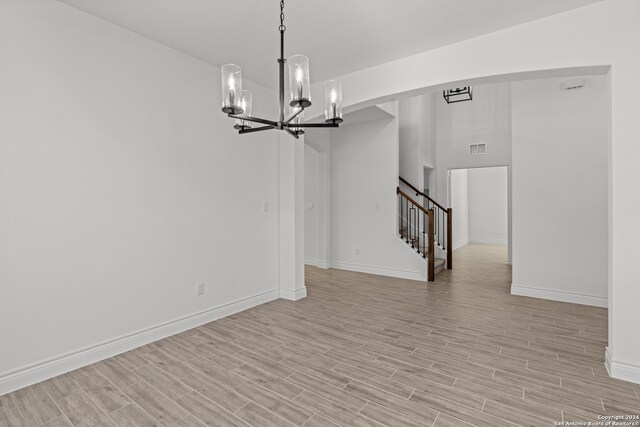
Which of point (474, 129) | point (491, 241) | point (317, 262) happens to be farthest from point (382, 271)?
point (491, 241)

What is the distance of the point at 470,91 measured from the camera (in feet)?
23.2

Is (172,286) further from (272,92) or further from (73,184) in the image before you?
(272,92)

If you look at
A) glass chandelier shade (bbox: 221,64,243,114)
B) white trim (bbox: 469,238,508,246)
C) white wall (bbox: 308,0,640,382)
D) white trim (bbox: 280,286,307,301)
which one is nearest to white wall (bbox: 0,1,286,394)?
white trim (bbox: 280,286,307,301)

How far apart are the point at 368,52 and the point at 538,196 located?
10.3ft

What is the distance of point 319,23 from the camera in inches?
107

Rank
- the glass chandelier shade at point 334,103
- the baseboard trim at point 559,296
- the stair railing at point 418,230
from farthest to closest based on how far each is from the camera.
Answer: the stair railing at point 418,230 → the baseboard trim at point 559,296 → the glass chandelier shade at point 334,103

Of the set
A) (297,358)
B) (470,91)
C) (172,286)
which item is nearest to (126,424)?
(297,358)

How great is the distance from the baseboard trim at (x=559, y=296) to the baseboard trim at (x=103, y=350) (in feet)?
12.8

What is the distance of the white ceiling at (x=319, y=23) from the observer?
2451 mm

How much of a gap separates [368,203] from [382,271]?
1304 mm

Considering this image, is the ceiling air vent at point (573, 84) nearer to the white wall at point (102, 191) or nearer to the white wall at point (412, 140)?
the white wall at point (412, 140)

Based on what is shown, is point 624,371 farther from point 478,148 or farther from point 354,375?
point 478,148

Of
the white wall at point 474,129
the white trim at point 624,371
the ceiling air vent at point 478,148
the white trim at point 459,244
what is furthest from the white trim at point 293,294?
the white trim at point 459,244

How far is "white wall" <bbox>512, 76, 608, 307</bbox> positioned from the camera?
4.02 meters
